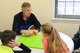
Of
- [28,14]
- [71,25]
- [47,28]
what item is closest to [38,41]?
[47,28]

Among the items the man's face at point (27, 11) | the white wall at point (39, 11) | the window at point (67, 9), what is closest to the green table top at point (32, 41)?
the man's face at point (27, 11)

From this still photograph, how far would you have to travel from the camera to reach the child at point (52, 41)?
6.60 feet

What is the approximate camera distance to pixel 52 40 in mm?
2059

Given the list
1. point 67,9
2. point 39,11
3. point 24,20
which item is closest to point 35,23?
point 24,20

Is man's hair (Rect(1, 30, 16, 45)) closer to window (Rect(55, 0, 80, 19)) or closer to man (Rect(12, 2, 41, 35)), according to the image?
man (Rect(12, 2, 41, 35))

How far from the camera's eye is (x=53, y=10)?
390 centimetres

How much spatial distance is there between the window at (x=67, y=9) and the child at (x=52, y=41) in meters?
1.90

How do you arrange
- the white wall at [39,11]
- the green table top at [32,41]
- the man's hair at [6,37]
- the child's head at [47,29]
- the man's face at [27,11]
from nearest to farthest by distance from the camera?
the man's hair at [6,37] < the child's head at [47,29] < the green table top at [32,41] < the man's face at [27,11] < the white wall at [39,11]

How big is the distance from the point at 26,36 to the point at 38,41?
31 centimetres

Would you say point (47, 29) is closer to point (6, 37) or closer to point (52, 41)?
point (52, 41)

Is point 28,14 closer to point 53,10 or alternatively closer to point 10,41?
point 53,10

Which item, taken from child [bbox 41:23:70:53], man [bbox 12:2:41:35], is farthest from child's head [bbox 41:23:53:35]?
man [bbox 12:2:41:35]

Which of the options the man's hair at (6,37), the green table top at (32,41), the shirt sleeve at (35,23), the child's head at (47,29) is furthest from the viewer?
the shirt sleeve at (35,23)

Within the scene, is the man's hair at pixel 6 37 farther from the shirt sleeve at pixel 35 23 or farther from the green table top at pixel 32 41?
the shirt sleeve at pixel 35 23
